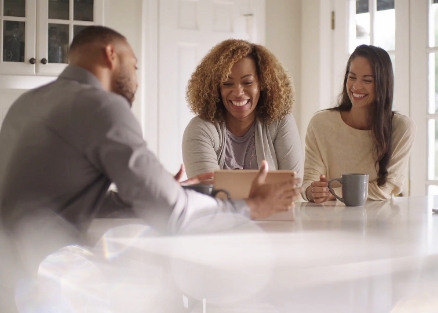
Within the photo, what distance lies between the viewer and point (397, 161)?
2.45 m

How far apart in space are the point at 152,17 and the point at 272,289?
11.4 ft

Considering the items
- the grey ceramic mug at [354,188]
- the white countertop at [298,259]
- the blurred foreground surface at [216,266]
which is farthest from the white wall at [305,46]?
the blurred foreground surface at [216,266]

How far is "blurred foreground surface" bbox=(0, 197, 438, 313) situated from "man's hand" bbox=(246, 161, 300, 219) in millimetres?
52

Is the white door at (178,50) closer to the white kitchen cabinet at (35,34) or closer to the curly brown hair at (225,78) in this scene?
the white kitchen cabinet at (35,34)

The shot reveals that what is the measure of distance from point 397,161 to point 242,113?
65cm

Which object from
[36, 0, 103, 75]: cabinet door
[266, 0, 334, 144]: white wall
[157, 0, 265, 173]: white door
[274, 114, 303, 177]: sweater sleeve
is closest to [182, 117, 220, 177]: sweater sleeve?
[274, 114, 303, 177]: sweater sleeve

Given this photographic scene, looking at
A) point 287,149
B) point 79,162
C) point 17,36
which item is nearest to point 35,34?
point 17,36

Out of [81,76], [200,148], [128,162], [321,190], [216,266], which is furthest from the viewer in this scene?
[200,148]

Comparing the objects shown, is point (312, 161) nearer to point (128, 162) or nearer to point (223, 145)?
point (223, 145)

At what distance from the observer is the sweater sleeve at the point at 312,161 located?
2543mm

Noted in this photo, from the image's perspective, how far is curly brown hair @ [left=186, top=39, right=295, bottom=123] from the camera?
2.47 m

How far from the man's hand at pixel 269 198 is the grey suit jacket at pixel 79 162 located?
0.12 metres

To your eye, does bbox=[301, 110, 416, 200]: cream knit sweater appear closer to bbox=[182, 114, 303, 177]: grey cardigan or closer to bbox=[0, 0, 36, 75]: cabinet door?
bbox=[182, 114, 303, 177]: grey cardigan

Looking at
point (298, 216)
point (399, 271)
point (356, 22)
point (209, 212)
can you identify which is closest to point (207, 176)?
point (298, 216)
